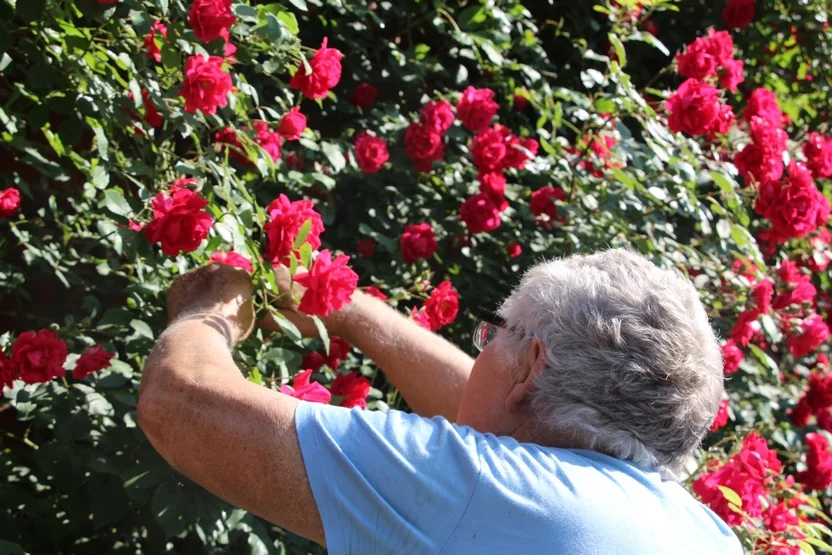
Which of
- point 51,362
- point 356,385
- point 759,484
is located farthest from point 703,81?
point 51,362

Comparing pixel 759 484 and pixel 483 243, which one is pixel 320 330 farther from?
pixel 483 243

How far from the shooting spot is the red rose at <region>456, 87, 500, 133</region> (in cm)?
293

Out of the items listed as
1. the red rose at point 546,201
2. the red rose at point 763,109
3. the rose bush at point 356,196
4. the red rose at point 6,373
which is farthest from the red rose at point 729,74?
the red rose at point 6,373

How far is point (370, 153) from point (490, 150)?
1.31 feet

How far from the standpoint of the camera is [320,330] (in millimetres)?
1763

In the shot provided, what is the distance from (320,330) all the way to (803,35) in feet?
10.9

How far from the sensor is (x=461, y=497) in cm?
121

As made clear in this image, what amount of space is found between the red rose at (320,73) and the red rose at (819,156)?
199 cm

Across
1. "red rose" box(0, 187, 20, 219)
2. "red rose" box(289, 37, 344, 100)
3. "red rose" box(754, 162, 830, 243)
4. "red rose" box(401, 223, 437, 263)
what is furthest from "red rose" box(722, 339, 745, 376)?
"red rose" box(0, 187, 20, 219)

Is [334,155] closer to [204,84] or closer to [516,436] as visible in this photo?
[204,84]

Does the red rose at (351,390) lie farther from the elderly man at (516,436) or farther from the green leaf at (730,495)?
the green leaf at (730,495)

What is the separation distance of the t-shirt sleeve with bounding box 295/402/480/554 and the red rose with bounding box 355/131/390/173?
1.62 meters

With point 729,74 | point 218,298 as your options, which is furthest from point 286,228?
point 729,74

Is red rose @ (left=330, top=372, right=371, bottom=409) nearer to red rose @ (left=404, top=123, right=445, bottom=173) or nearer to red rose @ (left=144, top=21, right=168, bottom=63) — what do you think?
red rose @ (left=144, top=21, right=168, bottom=63)
